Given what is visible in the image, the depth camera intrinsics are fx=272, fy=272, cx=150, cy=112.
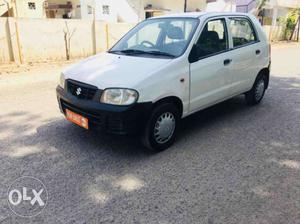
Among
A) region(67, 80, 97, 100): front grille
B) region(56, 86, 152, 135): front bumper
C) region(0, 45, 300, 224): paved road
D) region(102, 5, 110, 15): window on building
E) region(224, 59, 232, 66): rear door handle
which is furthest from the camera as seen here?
region(102, 5, 110, 15): window on building

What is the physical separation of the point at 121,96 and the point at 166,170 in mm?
1053

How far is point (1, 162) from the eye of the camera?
11.3ft

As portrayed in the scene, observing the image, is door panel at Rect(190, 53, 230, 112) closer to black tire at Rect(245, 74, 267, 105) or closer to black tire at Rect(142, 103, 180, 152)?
black tire at Rect(142, 103, 180, 152)

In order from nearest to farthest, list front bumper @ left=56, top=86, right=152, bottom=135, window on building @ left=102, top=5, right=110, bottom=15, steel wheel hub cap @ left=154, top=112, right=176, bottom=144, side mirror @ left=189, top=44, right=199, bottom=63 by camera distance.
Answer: front bumper @ left=56, top=86, right=152, bottom=135 → steel wheel hub cap @ left=154, top=112, right=176, bottom=144 → side mirror @ left=189, top=44, right=199, bottom=63 → window on building @ left=102, top=5, right=110, bottom=15

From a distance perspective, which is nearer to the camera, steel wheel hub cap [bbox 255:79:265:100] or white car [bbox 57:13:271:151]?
white car [bbox 57:13:271:151]

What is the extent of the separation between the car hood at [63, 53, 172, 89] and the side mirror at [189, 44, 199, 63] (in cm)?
36

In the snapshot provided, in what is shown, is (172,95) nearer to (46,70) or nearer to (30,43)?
(46,70)

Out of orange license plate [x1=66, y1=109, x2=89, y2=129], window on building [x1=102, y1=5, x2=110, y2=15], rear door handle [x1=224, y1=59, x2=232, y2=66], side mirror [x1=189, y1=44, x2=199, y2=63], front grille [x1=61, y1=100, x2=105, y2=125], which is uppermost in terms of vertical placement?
window on building [x1=102, y1=5, x2=110, y2=15]

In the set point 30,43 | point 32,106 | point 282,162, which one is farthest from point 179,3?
point 282,162

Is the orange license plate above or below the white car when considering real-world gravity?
below

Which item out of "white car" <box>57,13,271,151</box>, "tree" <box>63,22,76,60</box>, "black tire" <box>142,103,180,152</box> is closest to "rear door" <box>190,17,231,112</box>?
"white car" <box>57,13,271,151</box>

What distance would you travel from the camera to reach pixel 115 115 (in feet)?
10.6

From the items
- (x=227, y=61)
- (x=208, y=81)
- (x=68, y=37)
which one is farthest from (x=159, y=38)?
(x=68, y=37)

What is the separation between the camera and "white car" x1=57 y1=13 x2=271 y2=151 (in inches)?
130
